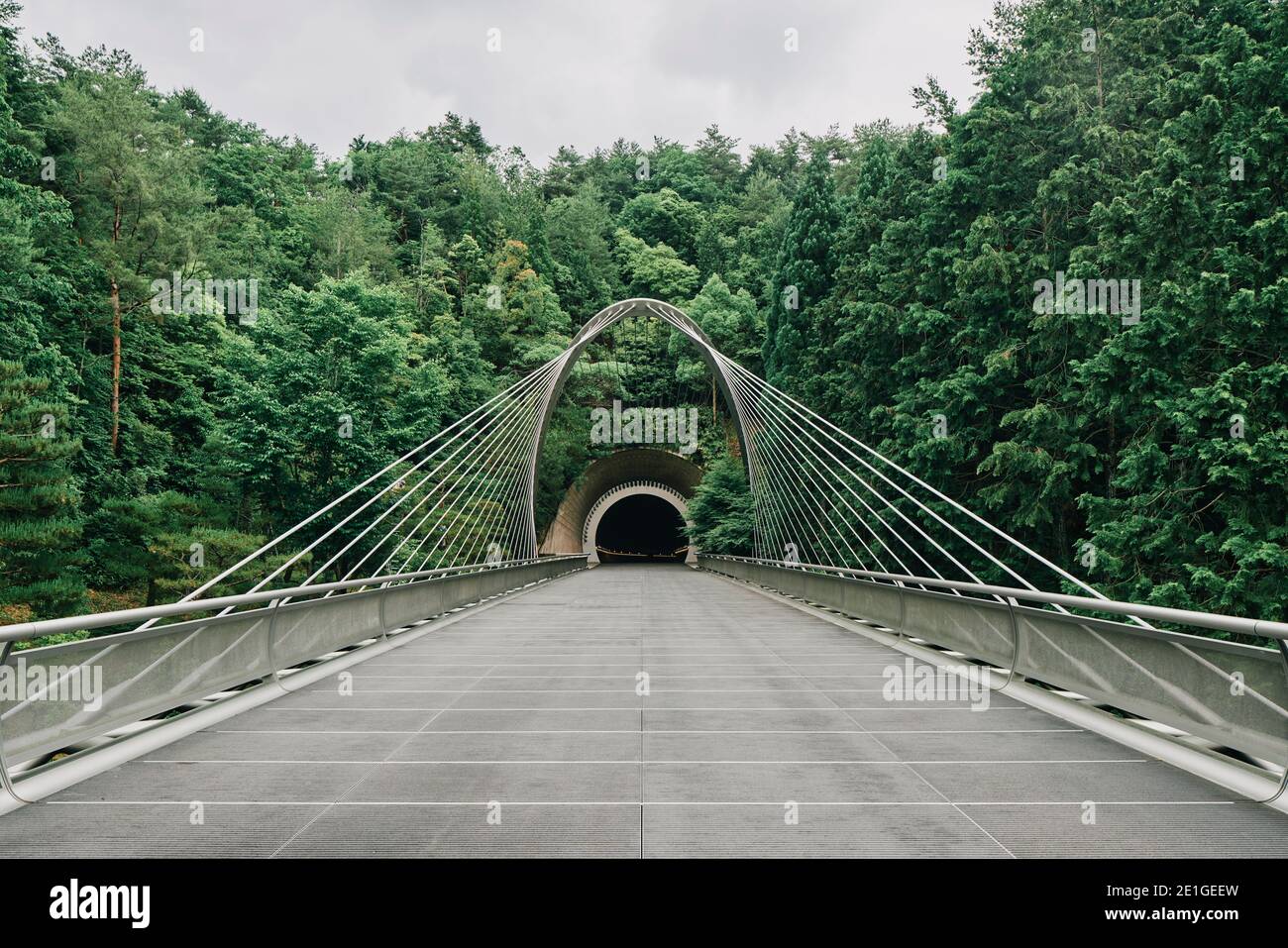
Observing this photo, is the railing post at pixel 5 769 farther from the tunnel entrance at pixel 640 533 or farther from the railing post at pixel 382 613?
the tunnel entrance at pixel 640 533

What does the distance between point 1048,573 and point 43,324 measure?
32.5 m

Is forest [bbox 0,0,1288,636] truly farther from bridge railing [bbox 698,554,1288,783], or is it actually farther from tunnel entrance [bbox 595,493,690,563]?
tunnel entrance [bbox 595,493,690,563]

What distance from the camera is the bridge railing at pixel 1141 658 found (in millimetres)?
5297

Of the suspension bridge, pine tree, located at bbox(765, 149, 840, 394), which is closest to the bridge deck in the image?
the suspension bridge

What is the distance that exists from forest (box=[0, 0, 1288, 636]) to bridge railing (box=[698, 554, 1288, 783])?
7.92 metres

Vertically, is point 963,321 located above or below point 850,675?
above

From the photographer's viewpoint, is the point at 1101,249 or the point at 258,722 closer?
the point at 258,722

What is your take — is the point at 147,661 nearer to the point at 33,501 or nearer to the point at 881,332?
the point at 33,501

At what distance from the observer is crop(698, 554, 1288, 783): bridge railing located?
209 inches

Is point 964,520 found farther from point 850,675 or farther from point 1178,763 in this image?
point 1178,763

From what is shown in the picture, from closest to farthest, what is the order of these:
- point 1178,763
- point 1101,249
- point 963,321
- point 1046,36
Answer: point 1178,763, point 1101,249, point 1046,36, point 963,321

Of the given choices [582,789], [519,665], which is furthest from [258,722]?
[519,665]

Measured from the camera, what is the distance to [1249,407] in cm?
1708

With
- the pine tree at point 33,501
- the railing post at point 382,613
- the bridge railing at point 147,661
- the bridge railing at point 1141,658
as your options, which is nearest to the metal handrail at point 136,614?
the bridge railing at point 147,661
